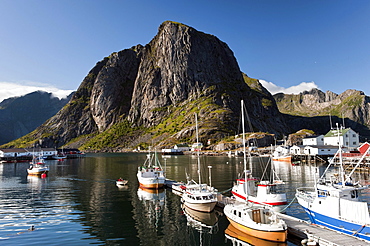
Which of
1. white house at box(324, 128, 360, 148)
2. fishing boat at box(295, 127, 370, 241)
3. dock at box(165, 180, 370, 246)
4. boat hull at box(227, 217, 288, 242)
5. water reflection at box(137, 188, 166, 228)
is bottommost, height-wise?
water reflection at box(137, 188, 166, 228)

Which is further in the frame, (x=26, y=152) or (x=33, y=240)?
(x=26, y=152)

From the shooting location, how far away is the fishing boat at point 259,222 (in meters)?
25.8

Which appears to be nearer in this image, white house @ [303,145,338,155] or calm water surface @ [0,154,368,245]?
calm water surface @ [0,154,368,245]

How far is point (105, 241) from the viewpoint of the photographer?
1101 inches

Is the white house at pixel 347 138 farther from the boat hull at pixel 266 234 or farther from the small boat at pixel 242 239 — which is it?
the boat hull at pixel 266 234

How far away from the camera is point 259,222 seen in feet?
94.0

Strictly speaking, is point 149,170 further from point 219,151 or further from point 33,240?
point 219,151

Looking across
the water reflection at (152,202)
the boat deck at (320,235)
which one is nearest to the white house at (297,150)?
the water reflection at (152,202)

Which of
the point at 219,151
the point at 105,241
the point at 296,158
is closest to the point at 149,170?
the point at 105,241

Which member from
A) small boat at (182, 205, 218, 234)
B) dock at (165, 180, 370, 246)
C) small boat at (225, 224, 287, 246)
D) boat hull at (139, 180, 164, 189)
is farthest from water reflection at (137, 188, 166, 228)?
dock at (165, 180, 370, 246)

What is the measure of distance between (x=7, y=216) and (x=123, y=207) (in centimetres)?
1818

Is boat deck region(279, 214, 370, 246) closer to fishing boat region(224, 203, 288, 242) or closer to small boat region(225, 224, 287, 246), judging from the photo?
fishing boat region(224, 203, 288, 242)

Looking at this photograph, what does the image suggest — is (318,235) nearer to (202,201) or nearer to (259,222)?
(259,222)

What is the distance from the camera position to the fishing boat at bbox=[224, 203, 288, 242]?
2580 cm
